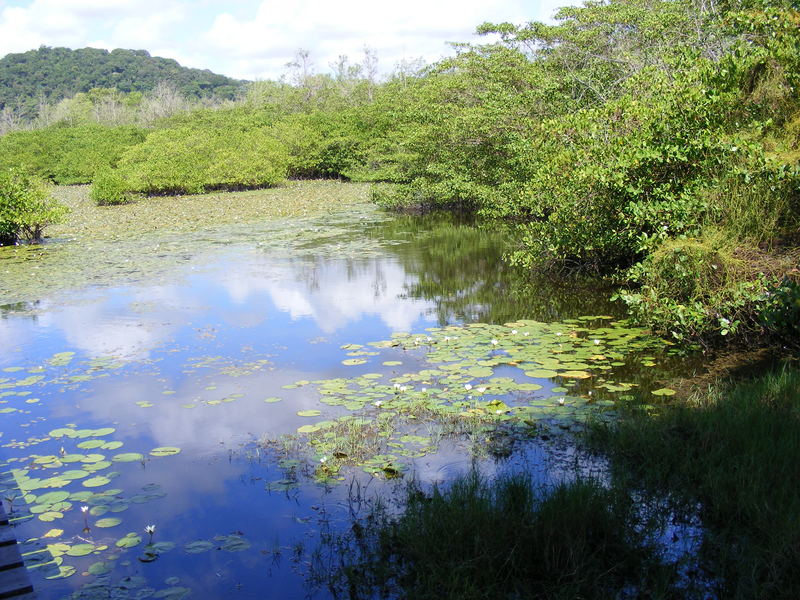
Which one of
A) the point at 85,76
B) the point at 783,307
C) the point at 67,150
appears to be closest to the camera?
the point at 783,307

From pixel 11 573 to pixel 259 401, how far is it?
131 inches

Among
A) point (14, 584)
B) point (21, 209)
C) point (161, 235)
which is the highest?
point (21, 209)

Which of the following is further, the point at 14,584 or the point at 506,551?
the point at 506,551

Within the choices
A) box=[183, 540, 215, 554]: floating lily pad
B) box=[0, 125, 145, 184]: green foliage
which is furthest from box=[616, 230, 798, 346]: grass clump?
box=[0, 125, 145, 184]: green foliage

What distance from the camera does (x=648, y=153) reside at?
7.93 metres

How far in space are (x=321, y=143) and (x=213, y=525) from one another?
33.0 meters

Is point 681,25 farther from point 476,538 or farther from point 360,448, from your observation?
point 476,538

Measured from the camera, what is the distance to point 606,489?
4051 millimetres

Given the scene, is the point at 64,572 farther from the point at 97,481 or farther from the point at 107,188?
the point at 107,188

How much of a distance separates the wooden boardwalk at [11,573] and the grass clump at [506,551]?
55.8 inches

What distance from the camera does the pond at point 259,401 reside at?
4234 millimetres

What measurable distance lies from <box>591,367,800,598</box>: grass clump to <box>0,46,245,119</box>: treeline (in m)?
88.7

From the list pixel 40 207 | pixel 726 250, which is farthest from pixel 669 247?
pixel 40 207

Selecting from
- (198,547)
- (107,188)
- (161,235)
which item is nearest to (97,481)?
(198,547)
